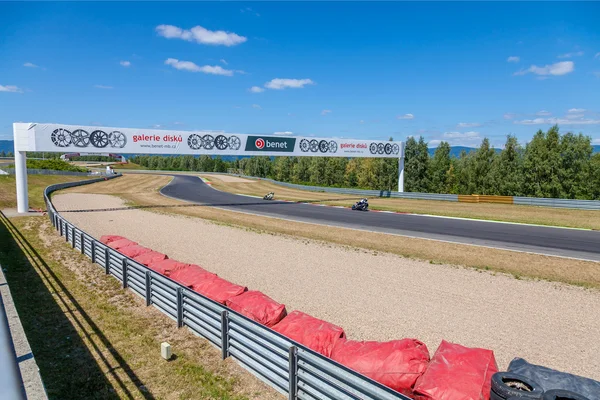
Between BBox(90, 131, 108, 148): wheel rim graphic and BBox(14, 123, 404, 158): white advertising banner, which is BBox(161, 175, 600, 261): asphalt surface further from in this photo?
BBox(90, 131, 108, 148): wheel rim graphic

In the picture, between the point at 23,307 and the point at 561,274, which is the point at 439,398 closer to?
the point at 23,307

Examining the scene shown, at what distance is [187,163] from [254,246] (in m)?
163

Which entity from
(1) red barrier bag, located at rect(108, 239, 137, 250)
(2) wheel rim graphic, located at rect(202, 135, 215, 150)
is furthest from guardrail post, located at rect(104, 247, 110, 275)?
(2) wheel rim graphic, located at rect(202, 135, 215, 150)

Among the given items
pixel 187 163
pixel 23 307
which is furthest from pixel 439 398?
pixel 187 163

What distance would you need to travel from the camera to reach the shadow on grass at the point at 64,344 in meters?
5.93

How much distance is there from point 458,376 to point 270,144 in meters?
29.3

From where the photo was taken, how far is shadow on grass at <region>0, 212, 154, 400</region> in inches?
233

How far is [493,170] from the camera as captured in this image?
52219 millimetres

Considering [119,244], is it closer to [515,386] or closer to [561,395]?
[515,386]

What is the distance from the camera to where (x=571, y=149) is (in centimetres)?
3969

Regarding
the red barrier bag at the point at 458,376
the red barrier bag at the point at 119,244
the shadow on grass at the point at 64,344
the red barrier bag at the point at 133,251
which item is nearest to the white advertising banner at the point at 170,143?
the red barrier bag at the point at 119,244

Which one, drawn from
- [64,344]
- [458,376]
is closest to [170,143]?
[64,344]

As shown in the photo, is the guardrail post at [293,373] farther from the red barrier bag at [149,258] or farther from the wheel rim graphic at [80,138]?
the wheel rim graphic at [80,138]

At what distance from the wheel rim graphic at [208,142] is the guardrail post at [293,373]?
87.1 feet
